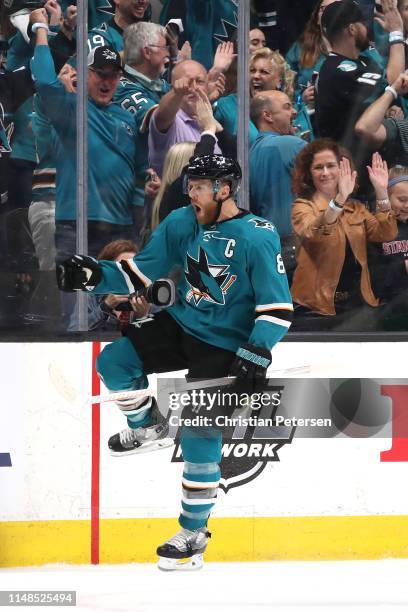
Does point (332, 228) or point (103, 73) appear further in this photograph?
point (332, 228)

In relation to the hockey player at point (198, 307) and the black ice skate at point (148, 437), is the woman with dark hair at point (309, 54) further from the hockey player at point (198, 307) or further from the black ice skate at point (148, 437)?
the black ice skate at point (148, 437)

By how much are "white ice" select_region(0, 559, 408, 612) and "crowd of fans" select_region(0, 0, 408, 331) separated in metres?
1.06

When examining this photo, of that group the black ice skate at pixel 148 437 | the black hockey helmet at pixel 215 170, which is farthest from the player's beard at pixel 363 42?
the black ice skate at pixel 148 437

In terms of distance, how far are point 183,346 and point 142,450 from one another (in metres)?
0.39

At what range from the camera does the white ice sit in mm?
4180

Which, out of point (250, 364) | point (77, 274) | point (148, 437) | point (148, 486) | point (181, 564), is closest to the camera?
point (250, 364)

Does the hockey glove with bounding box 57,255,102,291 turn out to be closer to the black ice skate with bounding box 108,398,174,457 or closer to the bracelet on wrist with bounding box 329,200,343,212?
the black ice skate with bounding box 108,398,174,457

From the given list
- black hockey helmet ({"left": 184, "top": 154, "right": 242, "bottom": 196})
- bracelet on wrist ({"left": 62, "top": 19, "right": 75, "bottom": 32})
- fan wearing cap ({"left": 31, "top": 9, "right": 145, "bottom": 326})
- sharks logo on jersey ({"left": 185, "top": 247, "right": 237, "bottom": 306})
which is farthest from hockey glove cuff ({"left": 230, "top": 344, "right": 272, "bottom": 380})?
bracelet on wrist ({"left": 62, "top": 19, "right": 75, "bottom": 32})

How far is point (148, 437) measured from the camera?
405cm

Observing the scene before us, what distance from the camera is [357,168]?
5.18 m

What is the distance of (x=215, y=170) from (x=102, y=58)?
1.37 metres

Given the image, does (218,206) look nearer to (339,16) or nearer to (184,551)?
(184,551)

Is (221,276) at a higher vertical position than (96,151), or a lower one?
lower

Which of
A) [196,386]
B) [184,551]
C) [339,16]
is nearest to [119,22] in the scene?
[339,16]
